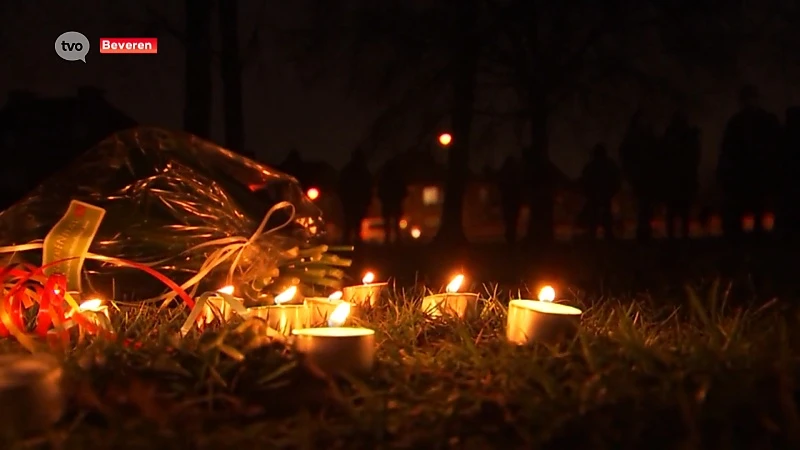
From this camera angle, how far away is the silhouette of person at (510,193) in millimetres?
14562

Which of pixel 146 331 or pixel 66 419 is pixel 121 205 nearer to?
pixel 146 331

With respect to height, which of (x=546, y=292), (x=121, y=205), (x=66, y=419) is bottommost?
(x=66, y=419)

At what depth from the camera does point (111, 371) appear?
267 cm

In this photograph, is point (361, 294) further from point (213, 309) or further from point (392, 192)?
point (392, 192)

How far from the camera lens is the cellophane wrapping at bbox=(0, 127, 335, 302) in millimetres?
4418

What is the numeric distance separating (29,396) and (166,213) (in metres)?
2.45

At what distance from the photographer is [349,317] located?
3738 millimetres

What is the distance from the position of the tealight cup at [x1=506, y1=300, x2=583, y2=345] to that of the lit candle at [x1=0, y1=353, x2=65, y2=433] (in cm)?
161

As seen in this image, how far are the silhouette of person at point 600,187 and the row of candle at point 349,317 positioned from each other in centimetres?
988

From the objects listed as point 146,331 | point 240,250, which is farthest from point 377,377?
point 240,250

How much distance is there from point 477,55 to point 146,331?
7.90 m

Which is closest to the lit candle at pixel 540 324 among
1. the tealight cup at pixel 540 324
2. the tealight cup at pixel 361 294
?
the tealight cup at pixel 540 324

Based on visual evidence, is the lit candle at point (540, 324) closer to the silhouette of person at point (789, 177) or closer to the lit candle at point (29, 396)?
the lit candle at point (29, 396)

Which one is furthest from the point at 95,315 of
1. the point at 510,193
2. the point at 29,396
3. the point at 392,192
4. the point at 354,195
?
the point at 392,192
